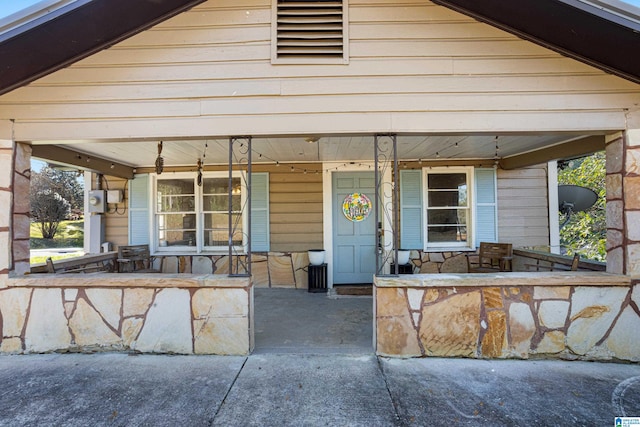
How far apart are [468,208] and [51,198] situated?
19684 millimetres

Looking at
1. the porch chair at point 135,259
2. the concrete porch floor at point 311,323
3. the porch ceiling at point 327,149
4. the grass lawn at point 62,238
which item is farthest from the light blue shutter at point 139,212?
the grass lawn at point 62,238

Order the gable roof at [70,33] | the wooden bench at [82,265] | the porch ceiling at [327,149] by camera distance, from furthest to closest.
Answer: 1. the porch ceiling at [327,149]
2. the wooden bench at [82,265]
3. the gable roof at [70,33]

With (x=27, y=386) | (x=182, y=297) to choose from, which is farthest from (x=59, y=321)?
(x=182, y=297)

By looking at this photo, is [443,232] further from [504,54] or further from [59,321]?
[59,321]

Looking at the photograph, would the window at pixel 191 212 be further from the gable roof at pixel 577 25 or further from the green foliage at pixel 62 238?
the green foliage at pixel 62 238

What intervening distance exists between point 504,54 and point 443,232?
3.13 m

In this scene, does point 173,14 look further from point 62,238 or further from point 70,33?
point 62,238

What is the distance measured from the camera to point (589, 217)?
A: 28.9 ft

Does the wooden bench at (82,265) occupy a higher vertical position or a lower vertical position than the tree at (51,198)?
lower

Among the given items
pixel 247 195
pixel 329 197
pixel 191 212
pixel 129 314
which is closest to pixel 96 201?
pixel 191 212

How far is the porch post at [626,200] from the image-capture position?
252cm

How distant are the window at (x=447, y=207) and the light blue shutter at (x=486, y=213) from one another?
6.2 inches

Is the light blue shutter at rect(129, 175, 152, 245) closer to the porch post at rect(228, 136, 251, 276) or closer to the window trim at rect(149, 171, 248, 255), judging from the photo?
the window trim at rect(149, 171, 248, 255)

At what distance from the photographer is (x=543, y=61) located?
2.63 m
